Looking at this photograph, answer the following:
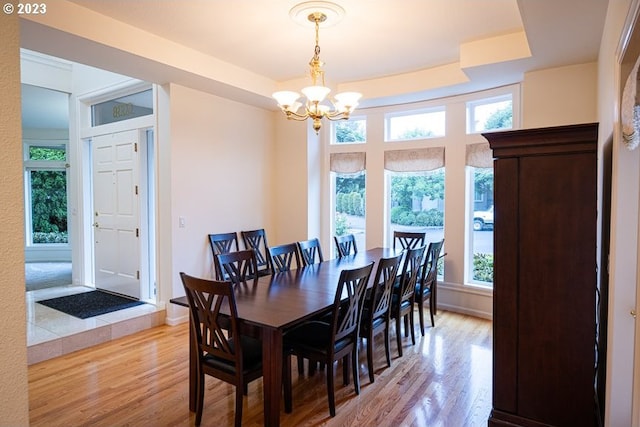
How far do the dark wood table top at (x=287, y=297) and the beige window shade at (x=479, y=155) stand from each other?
206cm

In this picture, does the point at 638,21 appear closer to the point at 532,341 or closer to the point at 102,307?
the point at 532,341

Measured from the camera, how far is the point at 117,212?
4.96 m

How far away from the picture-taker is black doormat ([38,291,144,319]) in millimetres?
4253

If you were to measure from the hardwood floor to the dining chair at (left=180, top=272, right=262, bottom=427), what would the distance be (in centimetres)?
38

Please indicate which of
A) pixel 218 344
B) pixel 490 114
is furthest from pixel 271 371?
pixel 490 114

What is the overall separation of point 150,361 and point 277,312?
179cm

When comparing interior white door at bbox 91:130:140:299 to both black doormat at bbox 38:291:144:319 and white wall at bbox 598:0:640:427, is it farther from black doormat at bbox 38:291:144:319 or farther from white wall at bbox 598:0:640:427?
white wall at bbox 598:0:640:427

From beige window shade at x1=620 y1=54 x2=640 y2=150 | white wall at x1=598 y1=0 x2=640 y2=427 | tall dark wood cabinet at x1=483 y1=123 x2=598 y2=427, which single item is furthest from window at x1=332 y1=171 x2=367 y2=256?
beige window shade at x1=620 y1=54 x2=640 y2=150

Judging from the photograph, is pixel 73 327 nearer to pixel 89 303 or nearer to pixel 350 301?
pixel 89 303

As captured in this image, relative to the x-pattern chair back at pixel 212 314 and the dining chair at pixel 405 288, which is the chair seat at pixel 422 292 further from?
the x-pattern chair back at pixel 212 314

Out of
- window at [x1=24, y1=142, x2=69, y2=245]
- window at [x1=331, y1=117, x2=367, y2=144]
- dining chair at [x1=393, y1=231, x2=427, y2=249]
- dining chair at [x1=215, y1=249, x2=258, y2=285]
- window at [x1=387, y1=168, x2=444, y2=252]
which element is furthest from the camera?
window at [x1=24, y1=142, x2=69, y2=245]

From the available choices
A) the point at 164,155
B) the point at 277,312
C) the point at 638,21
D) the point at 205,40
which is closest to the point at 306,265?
the point at 277,312

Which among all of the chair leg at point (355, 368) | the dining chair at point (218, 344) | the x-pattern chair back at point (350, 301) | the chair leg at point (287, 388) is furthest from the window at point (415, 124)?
the dining chair at point (218, 344)

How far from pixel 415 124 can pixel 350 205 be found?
4.87 feet
